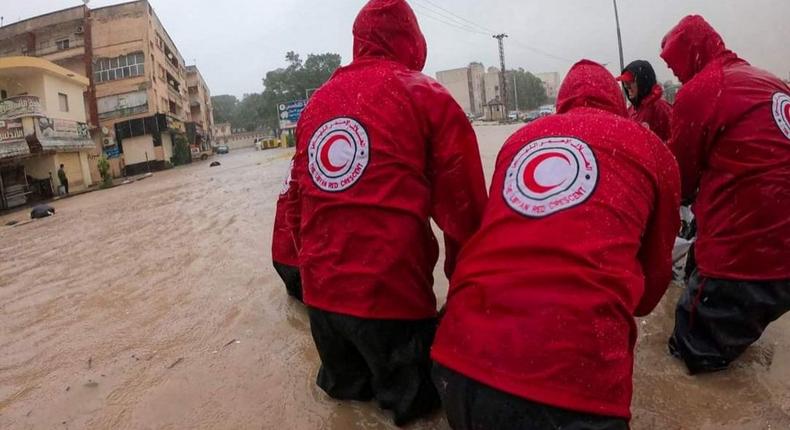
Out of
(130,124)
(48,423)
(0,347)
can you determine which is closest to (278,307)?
(48,423)

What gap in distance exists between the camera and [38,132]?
696 inches

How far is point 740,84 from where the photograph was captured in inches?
90.7

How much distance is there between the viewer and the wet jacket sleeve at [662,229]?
1501 mm

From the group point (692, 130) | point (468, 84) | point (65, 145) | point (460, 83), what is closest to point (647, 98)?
point (692, 130)

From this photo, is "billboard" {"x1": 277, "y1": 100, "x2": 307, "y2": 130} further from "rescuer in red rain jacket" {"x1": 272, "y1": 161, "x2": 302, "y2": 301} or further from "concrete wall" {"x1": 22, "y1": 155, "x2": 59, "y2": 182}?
"rescuer in red rain jacket" {"x1": 272, "y1": 161, "x2": 302, "y2": 301}

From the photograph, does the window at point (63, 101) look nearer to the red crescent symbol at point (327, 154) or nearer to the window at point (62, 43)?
the window at point (62, 43)

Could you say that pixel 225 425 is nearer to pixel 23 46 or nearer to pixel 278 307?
pixel 278 307

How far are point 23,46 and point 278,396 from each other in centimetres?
3841

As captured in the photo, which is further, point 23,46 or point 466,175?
point 23,46

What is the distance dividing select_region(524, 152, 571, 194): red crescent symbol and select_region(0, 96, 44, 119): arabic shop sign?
819 inches

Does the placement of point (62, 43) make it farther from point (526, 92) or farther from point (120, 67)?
point (526, 92)

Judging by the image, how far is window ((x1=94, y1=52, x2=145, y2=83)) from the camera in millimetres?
30219

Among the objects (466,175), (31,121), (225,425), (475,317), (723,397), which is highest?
(31,121)

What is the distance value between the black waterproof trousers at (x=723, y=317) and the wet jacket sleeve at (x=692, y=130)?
1.74ft
